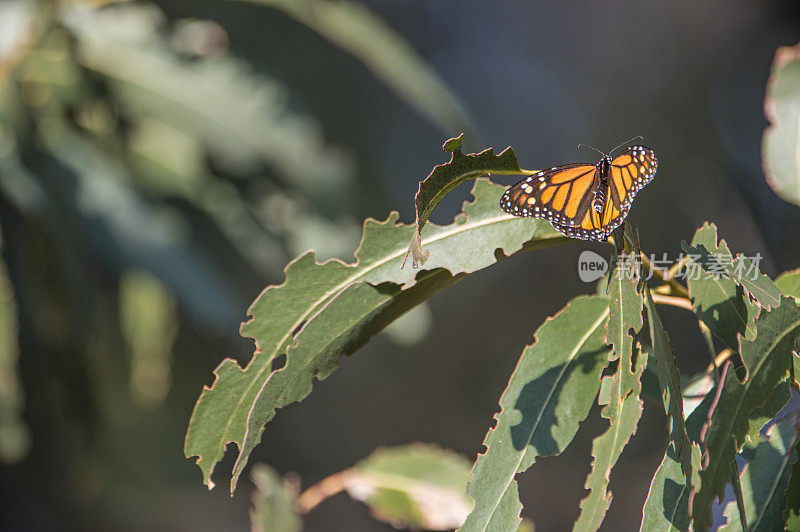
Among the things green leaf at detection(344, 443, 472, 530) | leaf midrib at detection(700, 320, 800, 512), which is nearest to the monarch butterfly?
leaf midrib at detection(700, 320, 800, 512)

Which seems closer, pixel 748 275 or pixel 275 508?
pixel 748 275

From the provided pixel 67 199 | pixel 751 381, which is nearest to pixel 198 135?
pixel 67 199

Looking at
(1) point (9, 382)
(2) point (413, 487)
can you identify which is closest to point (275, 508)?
(2) point (413, 487)

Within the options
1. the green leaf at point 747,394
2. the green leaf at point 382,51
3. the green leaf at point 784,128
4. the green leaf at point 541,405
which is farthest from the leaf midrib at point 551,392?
the green leaf at point 382,51

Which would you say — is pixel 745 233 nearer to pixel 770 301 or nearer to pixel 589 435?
pixel 589 435

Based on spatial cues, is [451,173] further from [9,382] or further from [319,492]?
[9,382]

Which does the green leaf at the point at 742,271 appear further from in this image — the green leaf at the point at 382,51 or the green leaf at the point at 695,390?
the green leaf at the point at 382,51
